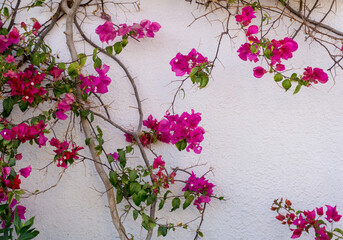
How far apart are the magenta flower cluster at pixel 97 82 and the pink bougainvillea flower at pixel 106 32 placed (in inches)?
5.0

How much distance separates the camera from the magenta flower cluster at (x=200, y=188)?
183 centimetres

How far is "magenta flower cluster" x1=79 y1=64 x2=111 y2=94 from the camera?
1753 mm

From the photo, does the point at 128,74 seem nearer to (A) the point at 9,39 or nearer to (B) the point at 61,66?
(B) the point at 61,66

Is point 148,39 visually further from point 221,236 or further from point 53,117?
point 221,236

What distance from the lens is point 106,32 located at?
1.81 meters

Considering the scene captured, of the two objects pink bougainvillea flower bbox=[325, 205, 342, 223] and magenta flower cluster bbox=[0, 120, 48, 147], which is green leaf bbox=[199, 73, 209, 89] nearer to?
magenta flower cluster bbox=[0, 120, 48, 147]

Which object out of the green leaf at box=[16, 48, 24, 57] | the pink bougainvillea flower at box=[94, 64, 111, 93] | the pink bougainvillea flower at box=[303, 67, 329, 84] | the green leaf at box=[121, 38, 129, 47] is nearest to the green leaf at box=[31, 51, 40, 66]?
the green leaf at box=[16, 48, 24, 57]

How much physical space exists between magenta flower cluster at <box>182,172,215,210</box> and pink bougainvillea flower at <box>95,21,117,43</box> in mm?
717

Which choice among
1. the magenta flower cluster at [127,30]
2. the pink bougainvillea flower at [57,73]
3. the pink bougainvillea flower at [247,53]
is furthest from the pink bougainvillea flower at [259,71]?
the pink bougainvillea flower at [57,73]

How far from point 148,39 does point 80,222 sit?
3.02ft

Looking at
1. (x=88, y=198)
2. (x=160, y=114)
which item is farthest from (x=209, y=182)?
(x=88, y=198)

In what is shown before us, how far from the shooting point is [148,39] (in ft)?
6.34

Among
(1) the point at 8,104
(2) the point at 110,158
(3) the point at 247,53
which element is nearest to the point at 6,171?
(1) the point at 8,104

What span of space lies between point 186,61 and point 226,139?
17.3 inches
